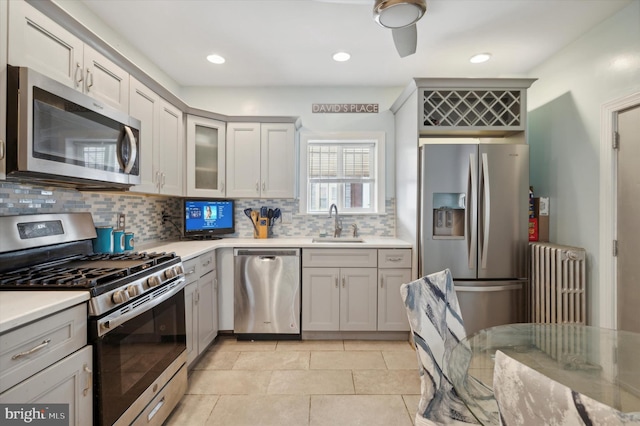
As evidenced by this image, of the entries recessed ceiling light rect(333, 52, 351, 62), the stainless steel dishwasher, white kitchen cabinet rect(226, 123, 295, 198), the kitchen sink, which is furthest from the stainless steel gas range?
recessed ceiling light rect(333, 52, 351, 62)

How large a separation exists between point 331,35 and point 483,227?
6.76 ft

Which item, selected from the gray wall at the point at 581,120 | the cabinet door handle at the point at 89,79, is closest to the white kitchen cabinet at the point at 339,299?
the gray wall at the point at 581,120

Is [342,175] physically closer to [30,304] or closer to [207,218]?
[207,218]

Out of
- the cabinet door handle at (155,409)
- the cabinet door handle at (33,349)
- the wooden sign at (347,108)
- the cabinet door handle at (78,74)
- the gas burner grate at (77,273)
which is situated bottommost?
the cabinet door handle at (155,409)

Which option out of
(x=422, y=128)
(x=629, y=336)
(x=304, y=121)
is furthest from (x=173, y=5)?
(x=629, y=336)

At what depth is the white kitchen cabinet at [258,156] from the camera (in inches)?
125

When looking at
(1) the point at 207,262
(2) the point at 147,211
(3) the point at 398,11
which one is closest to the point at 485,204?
(3) the point at 398,11

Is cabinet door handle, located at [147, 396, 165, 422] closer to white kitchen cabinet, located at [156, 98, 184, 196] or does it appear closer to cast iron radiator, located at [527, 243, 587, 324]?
white kitchen cabinet, located at [156, 98, 184, 196]

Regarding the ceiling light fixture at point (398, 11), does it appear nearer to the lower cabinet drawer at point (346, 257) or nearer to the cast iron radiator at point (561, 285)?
the lower cabinet drawer at point (346, 257)

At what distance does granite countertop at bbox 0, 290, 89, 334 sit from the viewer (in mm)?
917

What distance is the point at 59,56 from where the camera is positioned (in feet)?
4.89

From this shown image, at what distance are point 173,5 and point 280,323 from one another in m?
2.75

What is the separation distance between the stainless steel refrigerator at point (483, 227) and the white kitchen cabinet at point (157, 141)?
2301 mm

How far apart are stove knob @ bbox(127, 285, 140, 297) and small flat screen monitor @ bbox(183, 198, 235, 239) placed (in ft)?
5.49
